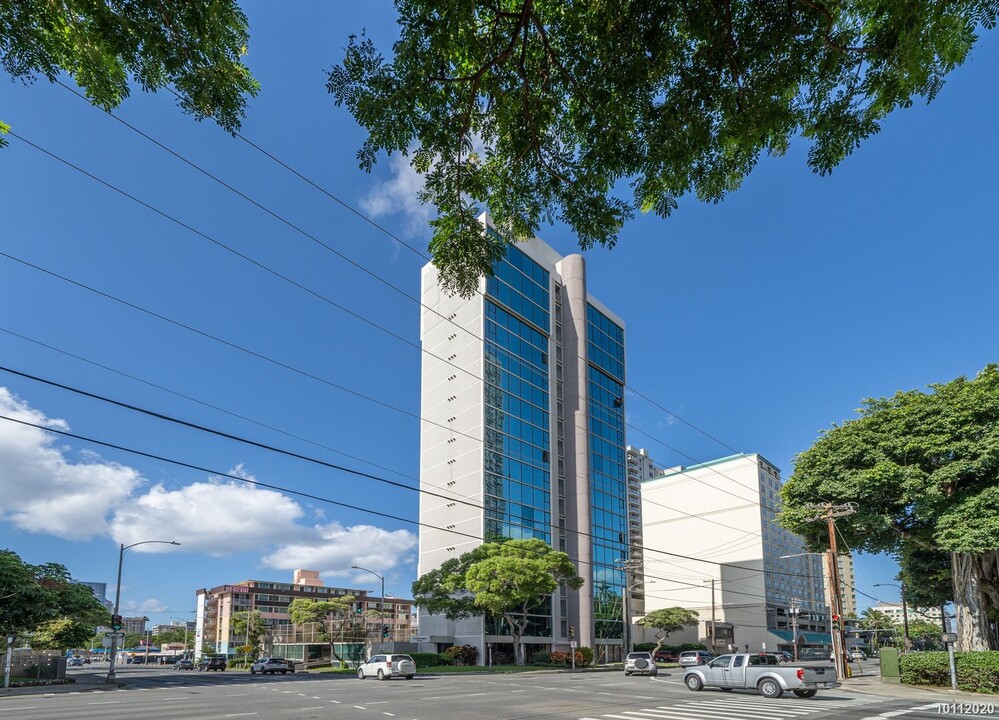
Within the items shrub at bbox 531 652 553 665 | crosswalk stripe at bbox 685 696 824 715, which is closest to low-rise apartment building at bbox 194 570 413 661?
shrub at bbox 531 652 553 665

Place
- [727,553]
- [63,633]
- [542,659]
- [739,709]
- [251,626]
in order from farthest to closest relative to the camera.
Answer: [727,553] < [251,626] < [542,659] < [63,633] < [739,709]

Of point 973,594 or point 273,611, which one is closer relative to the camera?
point 973,594

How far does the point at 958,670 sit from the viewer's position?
30719mm

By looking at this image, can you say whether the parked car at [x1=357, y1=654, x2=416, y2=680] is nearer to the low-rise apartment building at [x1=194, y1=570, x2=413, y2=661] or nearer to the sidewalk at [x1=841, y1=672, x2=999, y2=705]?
the sidewalk at [x1=841, y1=672, x2=999, y2=705]

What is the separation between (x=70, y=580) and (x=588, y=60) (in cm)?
5951

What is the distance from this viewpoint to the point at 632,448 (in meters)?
171

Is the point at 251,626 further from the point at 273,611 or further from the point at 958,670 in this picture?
the point at 958,670

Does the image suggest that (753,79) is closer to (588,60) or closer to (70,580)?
(588,60)

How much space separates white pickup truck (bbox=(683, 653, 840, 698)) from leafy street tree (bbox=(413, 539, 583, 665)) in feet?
77.2

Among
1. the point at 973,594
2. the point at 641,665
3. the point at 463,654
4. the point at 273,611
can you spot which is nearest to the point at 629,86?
the point at 973,594

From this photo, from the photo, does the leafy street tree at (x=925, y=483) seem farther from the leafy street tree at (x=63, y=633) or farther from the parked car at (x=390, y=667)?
the leafy street tree at (x=63, y=633)

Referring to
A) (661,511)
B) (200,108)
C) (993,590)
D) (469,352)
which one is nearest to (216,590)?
(661,511)

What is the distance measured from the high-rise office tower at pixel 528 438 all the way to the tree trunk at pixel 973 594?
101 ft

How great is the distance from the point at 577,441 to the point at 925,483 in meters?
43.7
